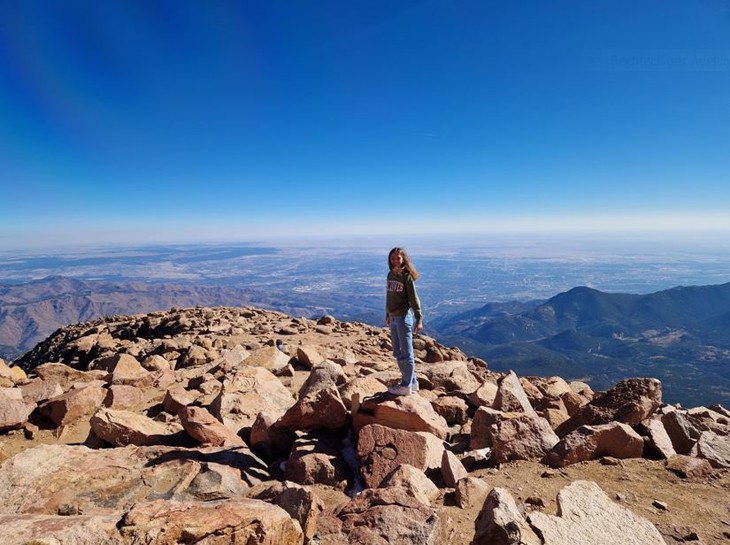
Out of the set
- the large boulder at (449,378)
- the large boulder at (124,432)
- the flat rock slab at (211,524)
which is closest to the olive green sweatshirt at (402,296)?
the large boulder at (449,378)

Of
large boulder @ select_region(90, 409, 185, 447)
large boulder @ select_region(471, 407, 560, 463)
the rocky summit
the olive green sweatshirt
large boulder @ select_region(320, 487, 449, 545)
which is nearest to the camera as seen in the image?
the rocky summit

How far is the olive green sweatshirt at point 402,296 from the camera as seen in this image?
890 cm

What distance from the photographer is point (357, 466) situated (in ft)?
23.6

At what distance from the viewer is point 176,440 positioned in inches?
319

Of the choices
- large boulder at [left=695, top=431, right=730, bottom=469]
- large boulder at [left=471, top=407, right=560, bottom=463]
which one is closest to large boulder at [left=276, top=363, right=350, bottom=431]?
large boulder at [left=471, top=407, right=560, bottom=463]

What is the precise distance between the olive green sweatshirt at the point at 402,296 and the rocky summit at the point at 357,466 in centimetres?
192

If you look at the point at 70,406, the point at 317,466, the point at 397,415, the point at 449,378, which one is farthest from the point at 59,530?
the point at 449,378

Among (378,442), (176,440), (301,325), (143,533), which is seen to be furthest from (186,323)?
(143,533)

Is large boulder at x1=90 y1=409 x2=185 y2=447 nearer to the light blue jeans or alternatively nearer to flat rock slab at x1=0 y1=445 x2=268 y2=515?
flat rock slab at x1=0 y1=445 x2=268 y2=515

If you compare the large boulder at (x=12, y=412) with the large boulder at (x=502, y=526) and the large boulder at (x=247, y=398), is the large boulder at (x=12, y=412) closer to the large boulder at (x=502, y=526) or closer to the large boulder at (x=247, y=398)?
the large boulder at (x=247, y=398)

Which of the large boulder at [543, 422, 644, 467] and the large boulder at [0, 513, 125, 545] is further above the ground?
the large boulder at [0, 513, 125, 545]

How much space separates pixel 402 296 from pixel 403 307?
0.26 meters

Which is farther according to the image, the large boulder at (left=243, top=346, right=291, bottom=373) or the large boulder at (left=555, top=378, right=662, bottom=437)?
the large boulder at (left=243, top=346, right=291, bottom=373)

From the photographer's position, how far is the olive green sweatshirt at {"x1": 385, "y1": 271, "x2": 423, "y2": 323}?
350 inches
